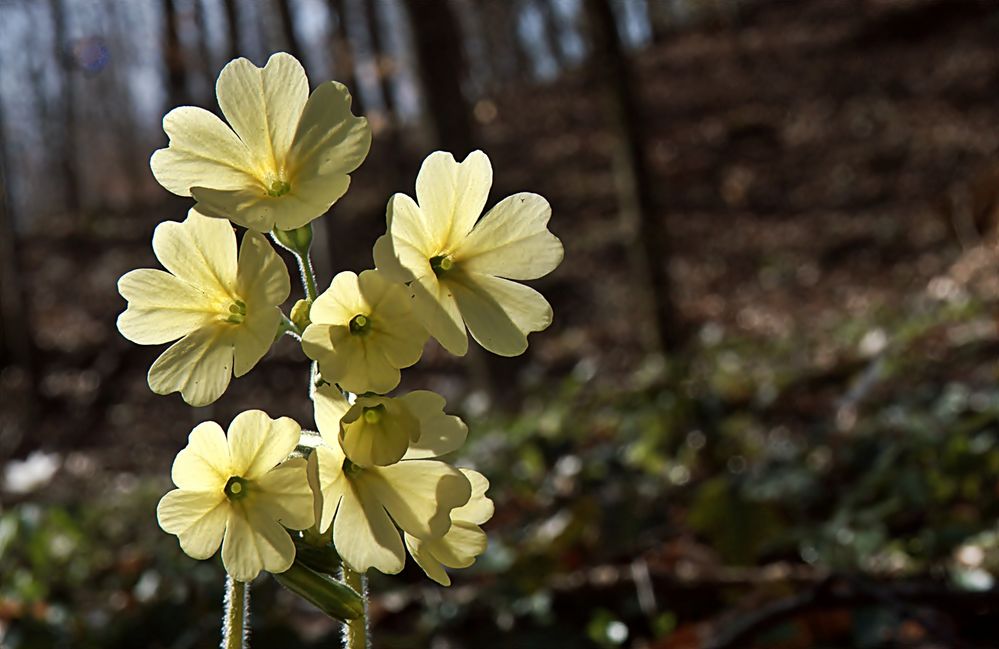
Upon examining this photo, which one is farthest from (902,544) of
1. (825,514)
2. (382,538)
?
(382,538)

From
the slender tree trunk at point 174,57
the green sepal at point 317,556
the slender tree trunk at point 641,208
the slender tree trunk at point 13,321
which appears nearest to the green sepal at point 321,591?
the green sepal at point 317,556

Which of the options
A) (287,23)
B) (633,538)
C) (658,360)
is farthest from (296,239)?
(287,23)

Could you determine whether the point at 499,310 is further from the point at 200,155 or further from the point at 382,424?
the point at 200,155

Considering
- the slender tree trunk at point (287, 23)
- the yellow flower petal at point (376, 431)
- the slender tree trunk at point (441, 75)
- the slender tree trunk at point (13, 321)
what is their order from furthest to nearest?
the slender tree trunk at point (13, 321)
the slender tree trunk at point (287, 23)
the slender tree trunk at point (441, 75)
the yellow flower petal at point (376, 431)

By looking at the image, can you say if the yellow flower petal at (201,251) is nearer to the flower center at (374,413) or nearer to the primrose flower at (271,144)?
the primrose flower at (271,144)

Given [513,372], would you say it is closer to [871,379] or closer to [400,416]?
A: [871,379]
